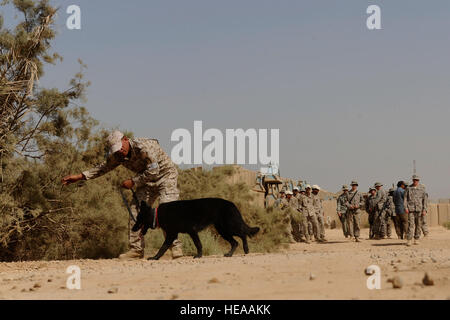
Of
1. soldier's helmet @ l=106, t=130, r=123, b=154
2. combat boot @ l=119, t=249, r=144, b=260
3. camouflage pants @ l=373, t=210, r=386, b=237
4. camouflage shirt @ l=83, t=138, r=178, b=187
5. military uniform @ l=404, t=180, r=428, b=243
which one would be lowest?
combat boot @ l=119, t=249, r=144, b=260

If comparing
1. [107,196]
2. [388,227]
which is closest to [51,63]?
[107,196]

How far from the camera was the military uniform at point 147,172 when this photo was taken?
30.7ft

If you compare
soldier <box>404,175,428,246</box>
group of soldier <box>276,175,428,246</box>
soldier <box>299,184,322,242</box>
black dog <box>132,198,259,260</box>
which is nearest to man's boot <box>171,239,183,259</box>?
black dog <box>132,198,259,260</box>

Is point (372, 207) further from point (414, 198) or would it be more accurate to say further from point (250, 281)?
point (250, 281)

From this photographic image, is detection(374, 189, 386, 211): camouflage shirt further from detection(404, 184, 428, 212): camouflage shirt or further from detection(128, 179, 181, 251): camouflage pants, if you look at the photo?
detection(128, 179, 181, 251): camouflage pants

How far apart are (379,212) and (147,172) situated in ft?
43.9

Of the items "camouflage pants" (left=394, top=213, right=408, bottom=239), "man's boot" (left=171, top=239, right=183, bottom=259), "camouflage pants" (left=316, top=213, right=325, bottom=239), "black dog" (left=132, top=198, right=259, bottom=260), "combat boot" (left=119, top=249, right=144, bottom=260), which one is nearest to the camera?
"black dog" (left=132, top=198, right=259, bottom=260)

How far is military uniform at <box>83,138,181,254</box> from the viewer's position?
30.7 feet

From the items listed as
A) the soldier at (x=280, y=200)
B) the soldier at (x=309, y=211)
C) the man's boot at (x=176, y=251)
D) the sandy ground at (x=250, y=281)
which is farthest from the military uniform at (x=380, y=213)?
the sandy ground at (x=250, y=281)

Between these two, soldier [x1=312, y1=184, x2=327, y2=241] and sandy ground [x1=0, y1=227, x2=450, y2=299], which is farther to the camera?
soldier [x1=312, y1=184, x2=327, y2=241]

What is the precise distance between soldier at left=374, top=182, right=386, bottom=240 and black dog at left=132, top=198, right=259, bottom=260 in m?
12.8

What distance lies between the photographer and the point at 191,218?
8609 mm

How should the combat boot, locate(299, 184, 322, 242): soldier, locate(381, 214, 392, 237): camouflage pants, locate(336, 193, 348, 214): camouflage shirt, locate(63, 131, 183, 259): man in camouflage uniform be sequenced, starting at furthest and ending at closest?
locate(381, 214, 392, 237): camouflage pants, locate(299, 184, 322, 242): soldier, locate(336, 193, 348, 214): camouflage shirt, the combat boot, locate(63, 131, 183, 259): man in camouflage uniform
